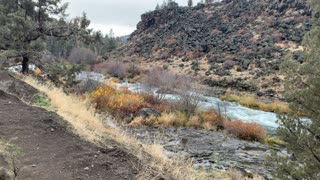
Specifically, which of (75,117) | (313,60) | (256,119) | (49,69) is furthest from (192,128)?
(313,60)

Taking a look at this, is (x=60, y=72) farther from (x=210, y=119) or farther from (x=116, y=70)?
(x=116, y=70)

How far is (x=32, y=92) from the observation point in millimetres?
Result: 13227

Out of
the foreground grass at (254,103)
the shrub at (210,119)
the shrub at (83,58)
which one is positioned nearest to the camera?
the shrub at (210,119)

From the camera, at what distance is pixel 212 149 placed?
16.3m

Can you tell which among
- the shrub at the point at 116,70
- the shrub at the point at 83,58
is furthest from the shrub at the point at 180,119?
the shrub at the point at 83,58

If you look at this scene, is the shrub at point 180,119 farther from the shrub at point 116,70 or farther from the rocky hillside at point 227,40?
the shrub at point 116,70

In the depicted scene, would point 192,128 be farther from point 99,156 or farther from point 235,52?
point 235,52

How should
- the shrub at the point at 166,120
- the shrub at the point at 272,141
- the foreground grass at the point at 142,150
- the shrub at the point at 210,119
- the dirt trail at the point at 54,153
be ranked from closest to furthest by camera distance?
the dirt trail at the point at 54,153
the foreground grass at the point at 142,150
the shrub at the point at 272,141
the shrub at the point at 166,120
the shrub at the point at 210,119

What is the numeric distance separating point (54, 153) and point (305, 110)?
453 cm

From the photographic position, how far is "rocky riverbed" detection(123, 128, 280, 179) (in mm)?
13648

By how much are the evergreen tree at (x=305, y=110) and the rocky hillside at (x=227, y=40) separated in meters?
33.6

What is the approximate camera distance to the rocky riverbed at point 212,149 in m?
13.6

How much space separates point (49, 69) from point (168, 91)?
1497cm

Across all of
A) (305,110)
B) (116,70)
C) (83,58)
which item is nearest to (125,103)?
(305,110)
